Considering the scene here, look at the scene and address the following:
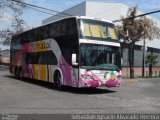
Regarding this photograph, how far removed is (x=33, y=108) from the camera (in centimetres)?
1230

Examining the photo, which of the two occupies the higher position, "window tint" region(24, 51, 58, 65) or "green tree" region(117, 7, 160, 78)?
"green tree" region(117, 7, 160, 78)

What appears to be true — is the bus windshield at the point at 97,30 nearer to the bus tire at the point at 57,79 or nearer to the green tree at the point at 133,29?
the bus tire at the point at 57,79

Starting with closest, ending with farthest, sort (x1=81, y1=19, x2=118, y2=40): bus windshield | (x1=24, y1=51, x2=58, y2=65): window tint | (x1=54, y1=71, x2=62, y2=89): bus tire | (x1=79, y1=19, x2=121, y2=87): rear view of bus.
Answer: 1. (x1=79, y1=19, x2=121, y2=87): rear view of bus
2. (x1=81, y1=19, x2=118, y2=40): bus windshield
3. (x1=54, y1=71, x2=62, y2=89): bus tire
4. (x1=24, y1=51, x2=58, y2=65): window tint

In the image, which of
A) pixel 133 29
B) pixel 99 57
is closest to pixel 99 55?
pixel 99 57

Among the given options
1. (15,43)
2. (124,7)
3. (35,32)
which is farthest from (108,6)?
(35,32)

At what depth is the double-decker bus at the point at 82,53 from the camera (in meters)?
17.4

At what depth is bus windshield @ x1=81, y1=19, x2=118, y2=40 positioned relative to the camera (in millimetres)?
17750

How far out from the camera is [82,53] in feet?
57.1

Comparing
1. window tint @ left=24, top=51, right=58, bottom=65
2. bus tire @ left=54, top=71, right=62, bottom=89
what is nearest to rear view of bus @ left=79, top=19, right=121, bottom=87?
bus tire @ left=54, top=71, right=62, bottom=89

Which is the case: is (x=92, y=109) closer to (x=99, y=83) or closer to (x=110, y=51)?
(x=99, y=83)

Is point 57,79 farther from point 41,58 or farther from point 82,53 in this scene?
point 82,53

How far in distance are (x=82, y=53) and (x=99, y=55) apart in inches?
39.6

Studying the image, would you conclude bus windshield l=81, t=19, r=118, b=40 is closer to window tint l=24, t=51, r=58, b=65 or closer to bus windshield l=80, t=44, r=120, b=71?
bus windshield l=80, t=44, r=120, b=71

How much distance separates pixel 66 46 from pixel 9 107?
693cm
